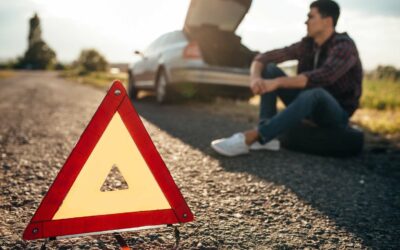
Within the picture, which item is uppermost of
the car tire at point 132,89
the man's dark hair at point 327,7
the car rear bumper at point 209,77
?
the man's dark hair at point 327,7

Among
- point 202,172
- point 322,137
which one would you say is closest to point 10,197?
point 202,172

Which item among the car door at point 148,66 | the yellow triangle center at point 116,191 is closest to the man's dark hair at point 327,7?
the yellow triangle center at point 116,191

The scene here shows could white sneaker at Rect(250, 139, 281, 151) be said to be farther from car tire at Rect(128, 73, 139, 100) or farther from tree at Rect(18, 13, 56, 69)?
tree at Rect(18, 13, 56, 69)

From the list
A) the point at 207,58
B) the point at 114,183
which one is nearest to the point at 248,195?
the point at 114,183

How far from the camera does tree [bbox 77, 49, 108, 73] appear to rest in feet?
208

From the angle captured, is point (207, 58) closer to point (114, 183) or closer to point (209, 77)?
point (209, 77)

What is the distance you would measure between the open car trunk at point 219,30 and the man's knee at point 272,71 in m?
2.25

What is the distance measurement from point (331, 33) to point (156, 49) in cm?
545

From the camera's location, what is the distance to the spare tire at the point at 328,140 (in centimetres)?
388

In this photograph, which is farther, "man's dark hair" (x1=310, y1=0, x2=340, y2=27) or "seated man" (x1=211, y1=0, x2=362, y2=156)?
"man's dark hair" (x1=310, y1=0, x2=340, y2=27)

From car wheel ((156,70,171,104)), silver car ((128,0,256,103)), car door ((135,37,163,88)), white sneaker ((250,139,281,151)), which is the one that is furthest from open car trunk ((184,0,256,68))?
white sneaker ((250,139,281,151))

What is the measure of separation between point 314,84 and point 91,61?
208 feet

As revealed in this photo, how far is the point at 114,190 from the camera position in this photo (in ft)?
5.58

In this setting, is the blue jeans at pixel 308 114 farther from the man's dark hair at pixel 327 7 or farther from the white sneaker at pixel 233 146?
the man's dark hair at pixel 327 7
